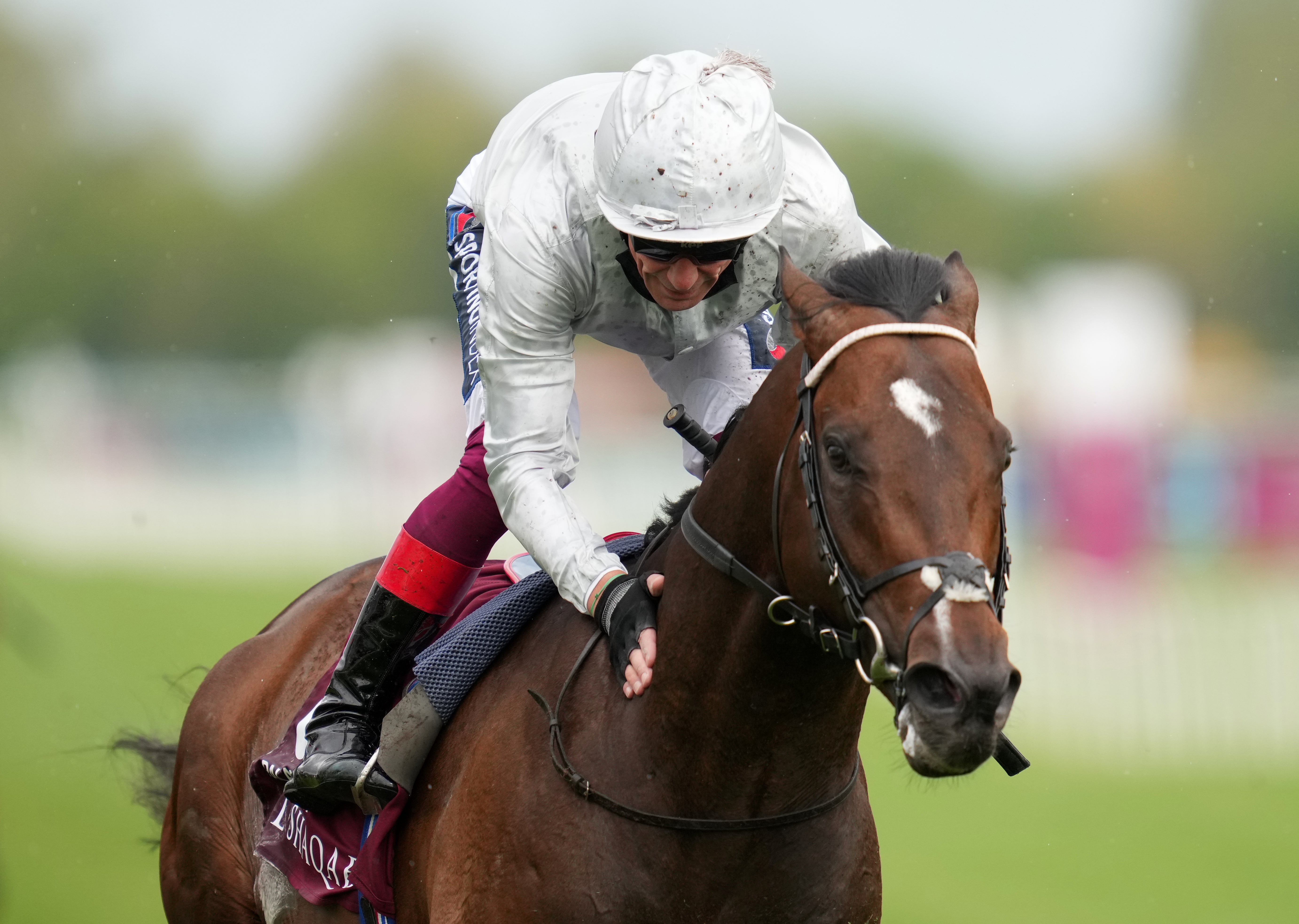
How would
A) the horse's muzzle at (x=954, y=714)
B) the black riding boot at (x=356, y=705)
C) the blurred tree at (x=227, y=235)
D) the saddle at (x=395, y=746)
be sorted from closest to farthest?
1. the horse's muzzle at (x=954, y=714)
2. the saddle at (x=395, y=746)
3. the black riding boot at (x=356, y=705)
4. the blurred tree at (x=227, y=235)

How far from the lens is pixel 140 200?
33.8 m

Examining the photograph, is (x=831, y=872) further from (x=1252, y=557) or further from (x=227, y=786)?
(x=1252, y=557)

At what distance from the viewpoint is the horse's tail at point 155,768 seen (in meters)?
4.43

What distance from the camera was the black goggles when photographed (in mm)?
2494

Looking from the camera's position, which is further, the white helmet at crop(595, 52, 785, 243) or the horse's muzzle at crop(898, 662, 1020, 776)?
the white helmet at crop(595, 52, 785, 243)

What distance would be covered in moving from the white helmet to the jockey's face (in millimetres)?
71

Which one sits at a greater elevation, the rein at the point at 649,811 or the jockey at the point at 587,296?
the jockey at the point at 587,296

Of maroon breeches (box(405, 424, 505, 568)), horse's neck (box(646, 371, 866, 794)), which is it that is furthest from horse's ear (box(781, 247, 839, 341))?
maroon breeches (box(405, 424, 505, 568))

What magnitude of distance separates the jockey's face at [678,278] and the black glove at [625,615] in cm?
50

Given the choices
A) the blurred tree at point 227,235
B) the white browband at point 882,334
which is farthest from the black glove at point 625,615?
the blurred tree at point 227,235

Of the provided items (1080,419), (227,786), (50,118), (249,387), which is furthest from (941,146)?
(227,786)

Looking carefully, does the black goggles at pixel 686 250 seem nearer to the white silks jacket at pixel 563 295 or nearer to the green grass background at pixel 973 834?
the white silks jacket at pixel 563 295

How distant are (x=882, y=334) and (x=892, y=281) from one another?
0.47ft

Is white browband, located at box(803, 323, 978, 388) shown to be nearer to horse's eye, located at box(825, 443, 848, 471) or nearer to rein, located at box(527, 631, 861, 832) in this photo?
horse's eye, located at box(825, 443, 848, 471)
